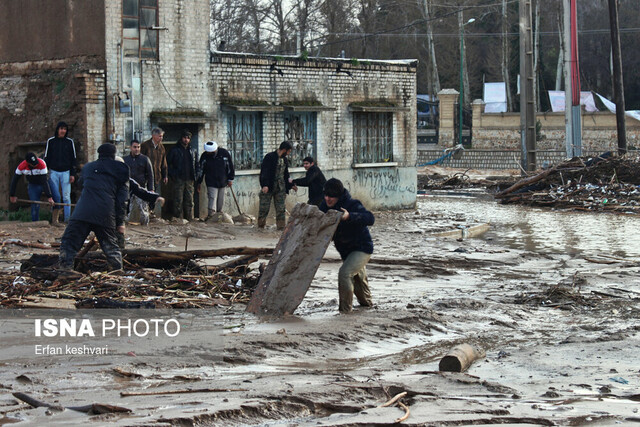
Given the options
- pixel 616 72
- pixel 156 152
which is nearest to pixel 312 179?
pixel 156 152

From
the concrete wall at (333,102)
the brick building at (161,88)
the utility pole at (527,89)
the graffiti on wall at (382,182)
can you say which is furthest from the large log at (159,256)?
the utility pole at (527,89)

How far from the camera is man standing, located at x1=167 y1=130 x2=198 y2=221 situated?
57.2 feet

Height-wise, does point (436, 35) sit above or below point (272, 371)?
above

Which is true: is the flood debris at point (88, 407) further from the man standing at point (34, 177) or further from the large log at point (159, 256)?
the man standing at point (34, 177)

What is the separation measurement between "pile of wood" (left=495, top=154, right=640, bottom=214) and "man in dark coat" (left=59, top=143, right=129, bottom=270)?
1698cm

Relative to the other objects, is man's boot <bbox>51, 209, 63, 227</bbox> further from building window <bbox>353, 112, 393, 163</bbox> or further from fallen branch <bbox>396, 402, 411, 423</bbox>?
fallen branch <bbox>396, 402, 411, 423</bbox>

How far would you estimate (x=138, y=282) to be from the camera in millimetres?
9633

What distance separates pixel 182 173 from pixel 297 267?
8.94 metres

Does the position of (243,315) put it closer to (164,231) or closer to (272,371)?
(272,371)

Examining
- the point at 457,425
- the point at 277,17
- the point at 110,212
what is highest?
the point at 277,17

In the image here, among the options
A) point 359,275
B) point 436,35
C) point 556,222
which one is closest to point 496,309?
point 359,275

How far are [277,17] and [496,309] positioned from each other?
37197mm

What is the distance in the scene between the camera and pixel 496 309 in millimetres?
10008

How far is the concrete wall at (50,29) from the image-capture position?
675 inches
